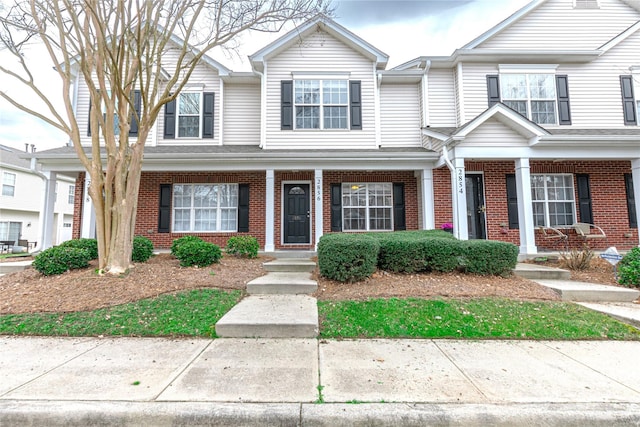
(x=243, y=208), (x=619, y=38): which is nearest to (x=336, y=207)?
(x=243, y=208)

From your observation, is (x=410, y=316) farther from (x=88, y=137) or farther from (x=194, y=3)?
(x=88, y=137)

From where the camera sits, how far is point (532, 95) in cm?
963

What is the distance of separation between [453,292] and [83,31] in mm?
8301

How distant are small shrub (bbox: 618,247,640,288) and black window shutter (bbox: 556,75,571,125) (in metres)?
5.45

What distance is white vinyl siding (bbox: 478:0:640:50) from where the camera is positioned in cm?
1000

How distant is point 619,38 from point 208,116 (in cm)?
1330

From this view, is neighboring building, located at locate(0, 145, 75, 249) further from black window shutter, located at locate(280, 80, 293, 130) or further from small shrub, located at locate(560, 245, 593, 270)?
small shrub, located at locate(560, 245, 593, 270)

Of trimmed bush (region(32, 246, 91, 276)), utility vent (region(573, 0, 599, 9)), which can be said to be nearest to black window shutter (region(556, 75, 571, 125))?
utility vent (region(573, 0, 599, 9))

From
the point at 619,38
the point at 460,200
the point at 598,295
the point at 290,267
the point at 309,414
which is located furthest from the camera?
the point at 619,38

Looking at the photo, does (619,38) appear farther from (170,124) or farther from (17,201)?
(17,201)

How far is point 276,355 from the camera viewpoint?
3.22 metres

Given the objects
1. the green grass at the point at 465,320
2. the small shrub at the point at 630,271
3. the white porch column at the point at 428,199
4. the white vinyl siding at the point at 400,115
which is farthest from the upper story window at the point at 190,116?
the small shrub at the point at 630,271

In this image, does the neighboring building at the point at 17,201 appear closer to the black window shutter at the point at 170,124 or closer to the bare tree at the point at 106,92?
the black window shutter at the point at 170,124

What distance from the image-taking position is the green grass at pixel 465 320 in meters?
3.79
